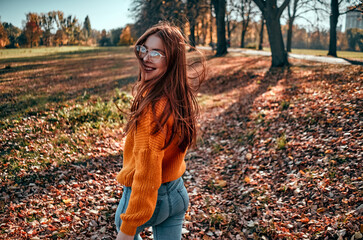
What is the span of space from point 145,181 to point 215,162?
16.9 feet

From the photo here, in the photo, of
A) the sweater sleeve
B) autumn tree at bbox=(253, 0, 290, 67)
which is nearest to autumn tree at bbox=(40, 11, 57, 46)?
the sweater sleeve

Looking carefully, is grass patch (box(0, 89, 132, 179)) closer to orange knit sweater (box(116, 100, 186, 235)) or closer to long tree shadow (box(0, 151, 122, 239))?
long tree shadow (box(0, 151, 122, 239))

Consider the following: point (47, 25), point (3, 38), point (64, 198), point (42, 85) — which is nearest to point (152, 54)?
point (64, 198)

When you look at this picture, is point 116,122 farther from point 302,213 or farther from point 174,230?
point 174,230

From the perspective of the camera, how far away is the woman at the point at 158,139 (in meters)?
1.42

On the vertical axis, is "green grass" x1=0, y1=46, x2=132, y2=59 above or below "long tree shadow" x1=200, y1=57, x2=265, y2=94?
above

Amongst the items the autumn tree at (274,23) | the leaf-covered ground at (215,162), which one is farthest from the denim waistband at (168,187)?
the autumn tree at (274,23)

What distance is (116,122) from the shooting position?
8180 millimetres

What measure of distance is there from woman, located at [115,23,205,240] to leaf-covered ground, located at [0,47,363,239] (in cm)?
266

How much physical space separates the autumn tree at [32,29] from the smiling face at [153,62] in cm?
586

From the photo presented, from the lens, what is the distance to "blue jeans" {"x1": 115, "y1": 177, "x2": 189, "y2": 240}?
1.64 meters

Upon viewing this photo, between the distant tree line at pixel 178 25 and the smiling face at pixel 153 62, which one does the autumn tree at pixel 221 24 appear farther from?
the smiling face at pixel 153 62

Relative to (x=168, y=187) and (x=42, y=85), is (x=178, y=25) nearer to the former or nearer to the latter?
(x=42, y=85)

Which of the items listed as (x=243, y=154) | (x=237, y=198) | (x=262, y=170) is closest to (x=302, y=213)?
(x=237, y=198)
